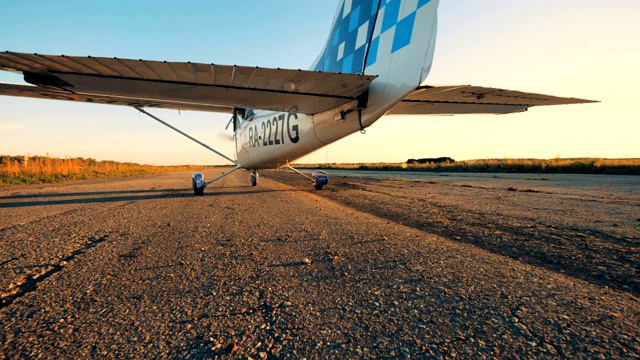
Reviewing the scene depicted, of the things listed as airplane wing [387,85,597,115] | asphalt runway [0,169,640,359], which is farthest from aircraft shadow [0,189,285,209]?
airplane wing [387,85,597,115]

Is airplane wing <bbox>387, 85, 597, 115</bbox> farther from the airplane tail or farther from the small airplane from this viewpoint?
the airplane tail

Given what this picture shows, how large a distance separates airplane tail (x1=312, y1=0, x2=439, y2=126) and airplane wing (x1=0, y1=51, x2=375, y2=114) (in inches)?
15.6

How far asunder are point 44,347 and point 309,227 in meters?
1.98

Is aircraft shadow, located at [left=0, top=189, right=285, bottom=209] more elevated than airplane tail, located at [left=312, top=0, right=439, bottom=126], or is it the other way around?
airplane tail, located at [left=312, top=0, right=439, bottom=126]

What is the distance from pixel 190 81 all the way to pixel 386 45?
261 cm

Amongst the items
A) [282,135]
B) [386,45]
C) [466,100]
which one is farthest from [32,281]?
[466,100]

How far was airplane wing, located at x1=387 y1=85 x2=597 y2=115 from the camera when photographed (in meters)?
4.09

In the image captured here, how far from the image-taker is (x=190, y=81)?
3422mm

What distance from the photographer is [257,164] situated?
827cm

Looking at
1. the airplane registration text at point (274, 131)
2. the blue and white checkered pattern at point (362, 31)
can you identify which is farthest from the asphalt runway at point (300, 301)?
the airplane registration text at point (274, 131)

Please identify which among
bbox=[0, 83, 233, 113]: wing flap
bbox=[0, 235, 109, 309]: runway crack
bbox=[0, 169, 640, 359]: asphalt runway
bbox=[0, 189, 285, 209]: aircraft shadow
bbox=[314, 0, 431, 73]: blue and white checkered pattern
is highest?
bbox=[314, 0, 431, 73]: blue and white checkered pattern

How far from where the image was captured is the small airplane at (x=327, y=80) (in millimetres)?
3107

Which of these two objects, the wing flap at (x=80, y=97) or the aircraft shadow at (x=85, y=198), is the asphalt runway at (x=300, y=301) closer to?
the aircraft shadow at (x=85, y=198)

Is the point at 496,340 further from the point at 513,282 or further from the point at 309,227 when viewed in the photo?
the point at 309,227
